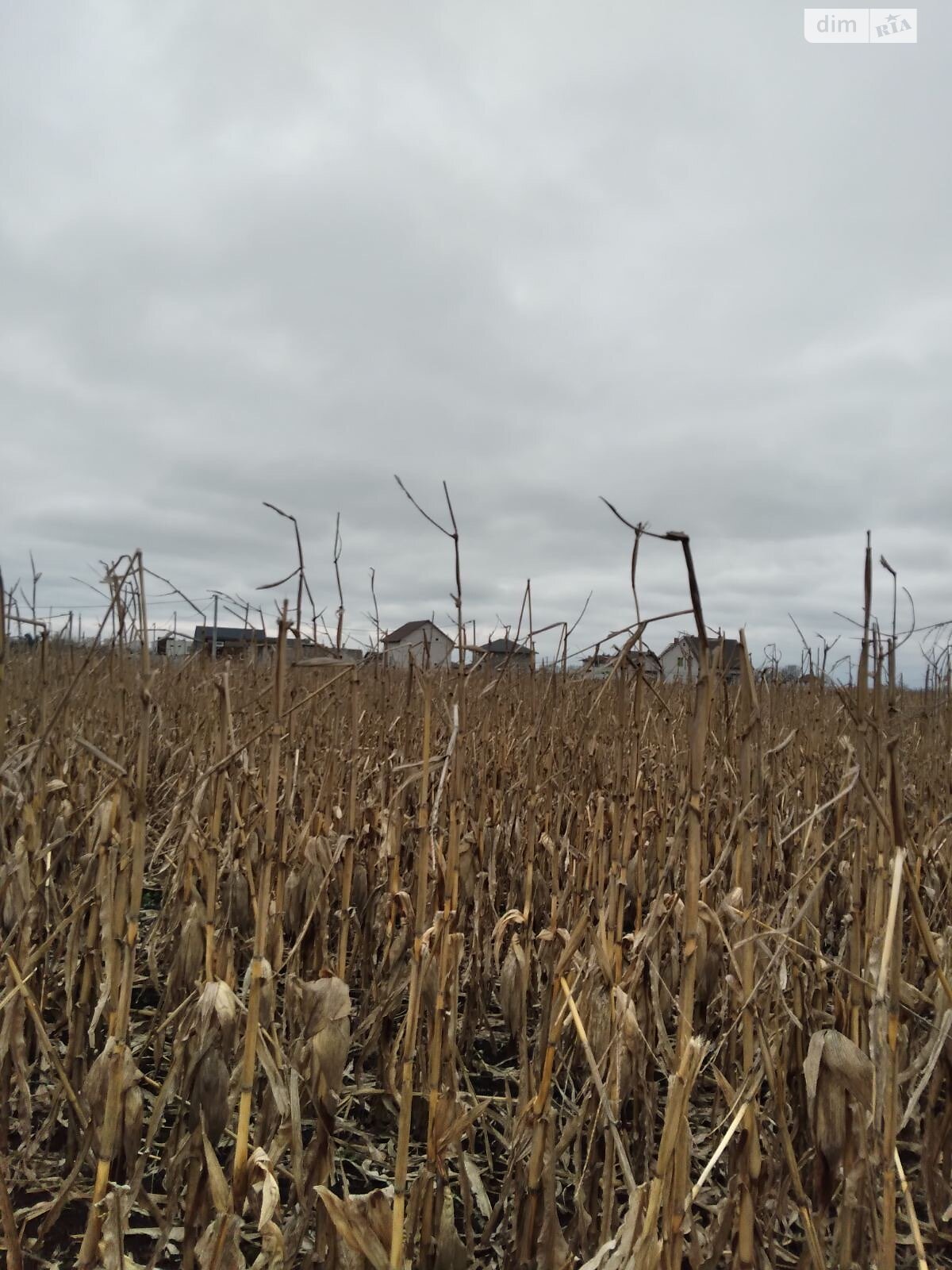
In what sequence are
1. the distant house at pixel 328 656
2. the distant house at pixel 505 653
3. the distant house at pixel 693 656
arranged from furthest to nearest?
the distant house at pixel 505 653 < the distant house at pixel 693 656 < the distant house at pixel 328 656

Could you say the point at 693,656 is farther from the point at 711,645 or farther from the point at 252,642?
the point at 252,642

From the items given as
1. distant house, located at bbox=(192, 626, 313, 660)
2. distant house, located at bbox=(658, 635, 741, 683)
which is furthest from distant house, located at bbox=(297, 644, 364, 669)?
distant house, located at bbox=(658, 635, 741, 683)

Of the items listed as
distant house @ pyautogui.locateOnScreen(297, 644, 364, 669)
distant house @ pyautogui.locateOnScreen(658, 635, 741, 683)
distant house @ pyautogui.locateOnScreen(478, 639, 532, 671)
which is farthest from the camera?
distant house @ pyautogui.locateOnScreen(478, 639, 532, 671)

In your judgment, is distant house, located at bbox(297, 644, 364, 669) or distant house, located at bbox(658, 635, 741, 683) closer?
distant house, located at bbox(297, 644, 364, 669)

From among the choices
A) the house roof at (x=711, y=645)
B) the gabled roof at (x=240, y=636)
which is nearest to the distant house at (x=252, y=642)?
the gabled roof at (x=240, y=636)

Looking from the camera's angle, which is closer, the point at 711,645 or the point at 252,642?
the point at 711,645

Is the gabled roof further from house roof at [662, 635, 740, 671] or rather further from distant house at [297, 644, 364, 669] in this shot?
house roof at [662, 635, 740, 671]

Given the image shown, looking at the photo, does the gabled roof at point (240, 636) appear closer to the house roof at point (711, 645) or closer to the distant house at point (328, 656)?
the distant house at point (328, 656)

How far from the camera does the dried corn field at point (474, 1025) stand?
3.50ft

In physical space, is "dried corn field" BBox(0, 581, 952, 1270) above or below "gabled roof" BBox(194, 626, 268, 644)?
below

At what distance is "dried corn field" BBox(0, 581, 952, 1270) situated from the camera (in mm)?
1065

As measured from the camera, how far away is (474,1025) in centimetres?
214

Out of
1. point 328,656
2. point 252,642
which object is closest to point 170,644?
point 252,642

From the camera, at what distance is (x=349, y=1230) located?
3.63 ft
